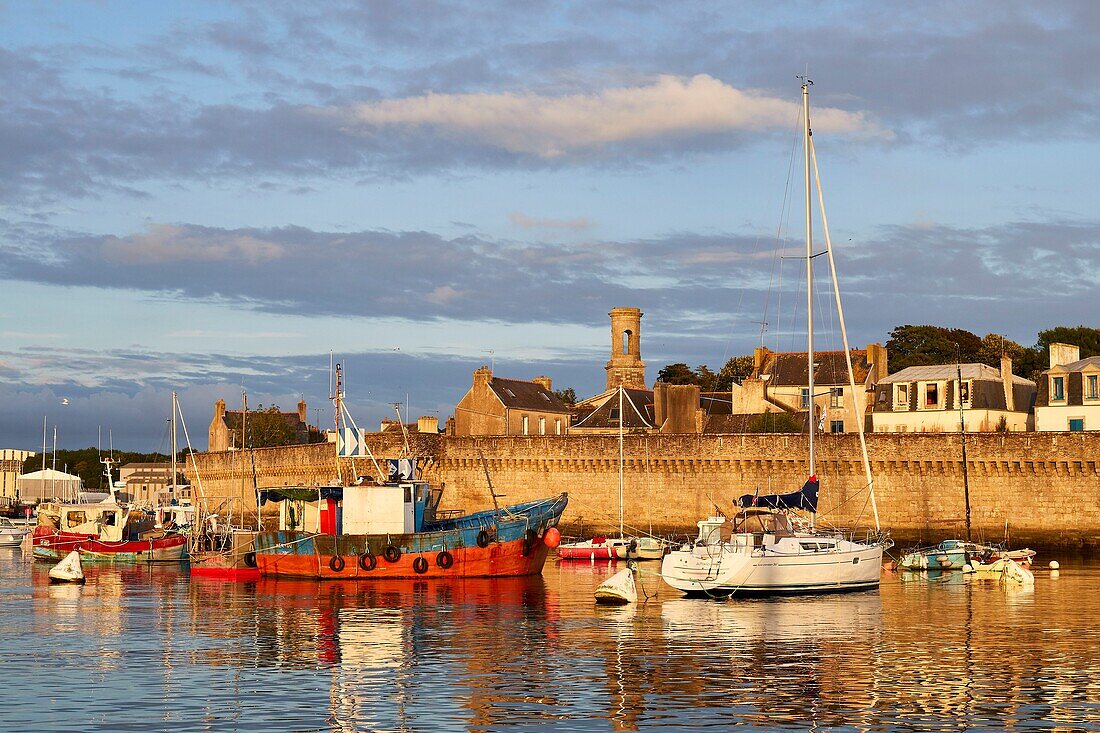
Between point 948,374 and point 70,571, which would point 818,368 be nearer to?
point 948,374

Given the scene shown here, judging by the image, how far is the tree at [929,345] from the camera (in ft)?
356

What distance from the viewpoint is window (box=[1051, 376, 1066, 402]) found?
71.6 m

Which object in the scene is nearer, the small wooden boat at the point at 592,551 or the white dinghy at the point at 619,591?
the white dinghy at the point at 619,591

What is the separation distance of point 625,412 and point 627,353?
50.2 ft

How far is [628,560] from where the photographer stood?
6481 cm

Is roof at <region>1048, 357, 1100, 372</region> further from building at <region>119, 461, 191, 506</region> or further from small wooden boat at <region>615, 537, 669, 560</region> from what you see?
building at <region>119, 461, 191, 506</region>

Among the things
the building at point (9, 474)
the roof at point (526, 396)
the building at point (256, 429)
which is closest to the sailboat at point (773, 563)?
the roof at point (526, 396)

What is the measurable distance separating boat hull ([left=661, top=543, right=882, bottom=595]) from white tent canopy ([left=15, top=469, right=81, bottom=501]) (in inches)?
3227

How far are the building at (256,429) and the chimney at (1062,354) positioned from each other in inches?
2641

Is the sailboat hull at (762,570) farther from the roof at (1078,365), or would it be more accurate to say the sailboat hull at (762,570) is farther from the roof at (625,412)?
the roof at (625,412)

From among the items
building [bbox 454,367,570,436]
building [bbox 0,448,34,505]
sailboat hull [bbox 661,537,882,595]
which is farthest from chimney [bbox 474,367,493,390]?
building [bbox 0,448,34,505]

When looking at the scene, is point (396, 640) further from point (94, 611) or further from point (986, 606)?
point (986, 606)

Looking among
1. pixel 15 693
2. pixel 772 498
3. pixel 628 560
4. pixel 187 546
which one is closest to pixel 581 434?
pixel 628 560

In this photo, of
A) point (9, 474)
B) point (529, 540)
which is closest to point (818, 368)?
point (529, 540)
